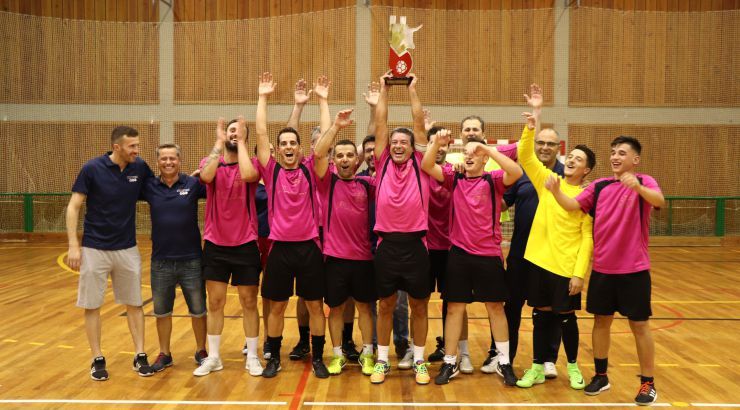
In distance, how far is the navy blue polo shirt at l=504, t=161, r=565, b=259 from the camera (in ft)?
17.3

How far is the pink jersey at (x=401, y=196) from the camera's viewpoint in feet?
16.5

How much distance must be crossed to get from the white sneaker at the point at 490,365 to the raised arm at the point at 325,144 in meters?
2.06

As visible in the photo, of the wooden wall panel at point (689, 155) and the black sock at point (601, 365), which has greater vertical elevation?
the wooden wall panel at point (689, 155)

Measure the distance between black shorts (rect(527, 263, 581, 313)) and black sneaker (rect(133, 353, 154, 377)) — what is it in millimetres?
3068

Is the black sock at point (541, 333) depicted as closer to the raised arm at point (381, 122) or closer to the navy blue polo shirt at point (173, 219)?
the raised arm at point (381, 122)

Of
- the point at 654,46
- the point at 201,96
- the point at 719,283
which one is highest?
the point at 654,46

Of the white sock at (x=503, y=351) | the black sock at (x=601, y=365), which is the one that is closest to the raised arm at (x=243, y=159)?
the white sock at (x=503, y=351)

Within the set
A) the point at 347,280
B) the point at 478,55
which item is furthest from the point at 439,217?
the point at 478,55

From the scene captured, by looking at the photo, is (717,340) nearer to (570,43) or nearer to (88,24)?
(570,43)

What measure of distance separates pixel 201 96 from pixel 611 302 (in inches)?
498

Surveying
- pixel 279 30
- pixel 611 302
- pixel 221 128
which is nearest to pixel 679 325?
pixel 611 302

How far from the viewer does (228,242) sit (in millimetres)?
5293

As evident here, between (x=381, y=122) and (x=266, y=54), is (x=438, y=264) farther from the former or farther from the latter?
(x=266, y=54)

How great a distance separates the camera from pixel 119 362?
18.5 feet
